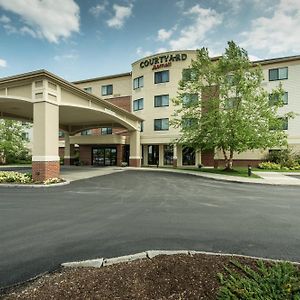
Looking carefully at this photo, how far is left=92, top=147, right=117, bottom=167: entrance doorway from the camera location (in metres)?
33.2

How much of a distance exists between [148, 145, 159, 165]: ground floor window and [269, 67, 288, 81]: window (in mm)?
16679

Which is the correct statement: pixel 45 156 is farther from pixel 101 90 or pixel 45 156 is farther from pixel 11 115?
pixel 101 90

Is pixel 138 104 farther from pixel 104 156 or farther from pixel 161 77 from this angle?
pixel 104 156

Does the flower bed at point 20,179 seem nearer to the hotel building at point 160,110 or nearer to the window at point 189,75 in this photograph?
the hotel building at point 160,110

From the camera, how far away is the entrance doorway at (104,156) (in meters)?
33.2

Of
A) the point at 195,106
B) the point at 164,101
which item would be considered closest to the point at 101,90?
the point at 164,101

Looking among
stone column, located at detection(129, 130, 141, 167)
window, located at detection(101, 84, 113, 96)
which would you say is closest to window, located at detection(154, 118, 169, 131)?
stone column, located at detection(129, 130, 141, 167)

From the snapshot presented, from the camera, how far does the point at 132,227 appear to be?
252 inches

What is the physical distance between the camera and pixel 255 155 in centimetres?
2908

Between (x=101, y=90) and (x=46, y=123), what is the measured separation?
24.2 m

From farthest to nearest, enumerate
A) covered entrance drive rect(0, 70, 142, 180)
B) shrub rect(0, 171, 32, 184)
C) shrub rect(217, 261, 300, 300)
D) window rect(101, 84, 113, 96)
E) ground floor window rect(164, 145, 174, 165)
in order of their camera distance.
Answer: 1. window rect(101, 84, 113, 96)
2. ground floor window rect(164, 145, 174, 165)
3. shrub rect(0, 171, 32, 184)
4. covered entrance drive rect(0, 70, 142, 180)
5. shrub rect(217, 261, 300, 300)

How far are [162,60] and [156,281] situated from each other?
31.0m

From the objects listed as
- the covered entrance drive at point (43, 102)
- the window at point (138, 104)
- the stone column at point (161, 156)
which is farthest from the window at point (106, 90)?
the covered entrance drive at point (43, 102)

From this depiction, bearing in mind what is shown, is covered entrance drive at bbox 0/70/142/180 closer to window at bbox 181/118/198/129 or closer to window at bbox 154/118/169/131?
window at bbox 181/118/198/129
